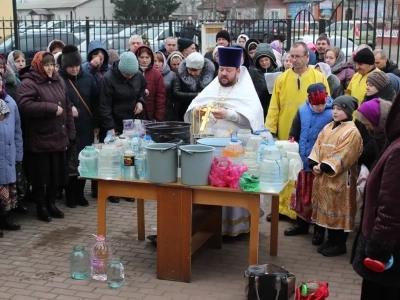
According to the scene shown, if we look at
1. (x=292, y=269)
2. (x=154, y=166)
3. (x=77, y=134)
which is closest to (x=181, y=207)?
(x=154, y=166)

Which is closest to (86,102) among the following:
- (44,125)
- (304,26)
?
(44,125)

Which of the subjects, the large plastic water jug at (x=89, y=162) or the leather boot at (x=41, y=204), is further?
the leather boot at (x=41, y=204)

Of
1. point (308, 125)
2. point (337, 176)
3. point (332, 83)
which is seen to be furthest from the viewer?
point (332, 83)

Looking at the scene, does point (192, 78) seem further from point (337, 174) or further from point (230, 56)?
point (337, 174)

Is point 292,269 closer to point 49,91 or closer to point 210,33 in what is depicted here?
point 49,91

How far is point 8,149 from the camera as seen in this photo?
608 centimetres

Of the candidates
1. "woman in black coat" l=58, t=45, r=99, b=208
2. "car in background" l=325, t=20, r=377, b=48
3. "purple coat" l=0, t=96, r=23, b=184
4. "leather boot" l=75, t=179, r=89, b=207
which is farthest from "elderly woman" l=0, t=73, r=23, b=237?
"car in background" l=325, t=20, r=377, b=48

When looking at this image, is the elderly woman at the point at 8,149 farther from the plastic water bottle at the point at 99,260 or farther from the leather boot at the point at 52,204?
the plastic water bottle at the point at 99,260

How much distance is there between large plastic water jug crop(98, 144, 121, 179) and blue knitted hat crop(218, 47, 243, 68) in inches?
54.7

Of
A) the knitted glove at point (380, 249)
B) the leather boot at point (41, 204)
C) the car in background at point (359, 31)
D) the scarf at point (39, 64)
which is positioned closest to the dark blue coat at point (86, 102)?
the scarf at point (39, 64)

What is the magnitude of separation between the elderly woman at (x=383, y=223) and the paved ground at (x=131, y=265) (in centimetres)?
137

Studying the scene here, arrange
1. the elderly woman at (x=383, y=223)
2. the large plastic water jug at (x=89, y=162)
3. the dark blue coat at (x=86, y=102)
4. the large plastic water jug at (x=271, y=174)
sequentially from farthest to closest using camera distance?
the dark blue coat at (x=86, y=102)
the large plastic water jug at (x=89, y=162)
the large plastic water jug at (x=271, y=174)
the elderly woman at (x=383, y=223)

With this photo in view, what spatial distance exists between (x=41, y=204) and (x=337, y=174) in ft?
10.7

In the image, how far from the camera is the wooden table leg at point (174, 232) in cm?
488
